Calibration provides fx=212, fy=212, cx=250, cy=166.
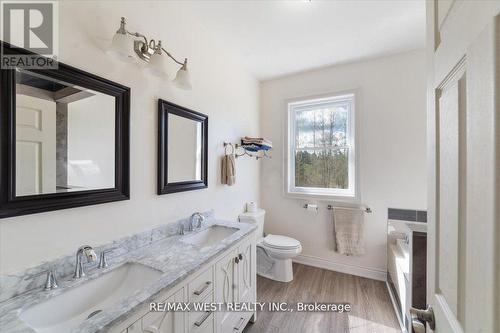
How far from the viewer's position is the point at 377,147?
2447 millimetres

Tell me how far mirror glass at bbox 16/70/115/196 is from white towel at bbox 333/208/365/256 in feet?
7.70

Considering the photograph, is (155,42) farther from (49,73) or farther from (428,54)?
(428,54)

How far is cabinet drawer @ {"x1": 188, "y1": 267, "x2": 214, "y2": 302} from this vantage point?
3.58 feet

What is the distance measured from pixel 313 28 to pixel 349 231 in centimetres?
219

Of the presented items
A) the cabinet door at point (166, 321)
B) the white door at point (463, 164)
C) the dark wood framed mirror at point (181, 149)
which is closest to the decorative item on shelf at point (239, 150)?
the dark wood framed mirror at point (181, 149)

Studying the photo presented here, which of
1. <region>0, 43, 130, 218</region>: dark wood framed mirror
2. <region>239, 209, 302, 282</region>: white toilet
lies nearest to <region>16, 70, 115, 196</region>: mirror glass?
<region>0, 43, 130, 218</region>: dark wood framed mirror

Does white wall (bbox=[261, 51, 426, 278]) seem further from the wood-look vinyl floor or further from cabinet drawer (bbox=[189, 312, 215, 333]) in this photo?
cabinet drawer (bbox=[189, 312, 215, 333])

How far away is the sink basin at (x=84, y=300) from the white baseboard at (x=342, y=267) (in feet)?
7.31

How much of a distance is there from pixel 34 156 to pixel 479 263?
145cm

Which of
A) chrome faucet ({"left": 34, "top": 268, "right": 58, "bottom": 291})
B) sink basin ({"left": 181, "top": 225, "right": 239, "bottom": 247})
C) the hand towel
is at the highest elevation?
the hand towel

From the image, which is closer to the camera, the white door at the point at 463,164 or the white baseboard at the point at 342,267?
the white door at the point at 463,164

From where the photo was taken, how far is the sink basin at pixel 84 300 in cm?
81
